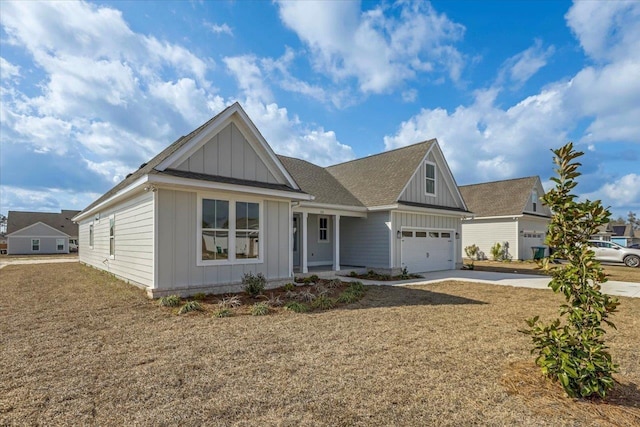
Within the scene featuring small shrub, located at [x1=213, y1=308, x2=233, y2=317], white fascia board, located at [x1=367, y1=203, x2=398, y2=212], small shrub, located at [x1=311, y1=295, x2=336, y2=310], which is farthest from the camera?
white fascia board, located at [x1=367, y1=203, x2=398, y2=212]

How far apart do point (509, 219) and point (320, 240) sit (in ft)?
51.1

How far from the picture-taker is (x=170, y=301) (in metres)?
7.70

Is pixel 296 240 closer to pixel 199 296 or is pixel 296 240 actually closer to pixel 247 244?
pixel 247 244

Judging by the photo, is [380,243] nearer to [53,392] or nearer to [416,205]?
[416,205]

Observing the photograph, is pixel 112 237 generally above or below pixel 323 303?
above

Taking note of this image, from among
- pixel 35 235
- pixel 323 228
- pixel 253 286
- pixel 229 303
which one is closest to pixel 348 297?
pixel 253 286

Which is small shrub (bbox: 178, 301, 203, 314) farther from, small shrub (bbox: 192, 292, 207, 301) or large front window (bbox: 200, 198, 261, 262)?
large front window (bbox: 200, 198, 261, 262)

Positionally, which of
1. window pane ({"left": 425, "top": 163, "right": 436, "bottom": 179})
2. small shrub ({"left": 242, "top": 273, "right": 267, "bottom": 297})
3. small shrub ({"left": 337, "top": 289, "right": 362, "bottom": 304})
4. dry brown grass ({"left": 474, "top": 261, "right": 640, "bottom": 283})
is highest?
window pane ({"left": 425, "top": 163, "right": 436, "bottom": 179})

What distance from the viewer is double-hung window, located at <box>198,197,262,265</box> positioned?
9016 mm

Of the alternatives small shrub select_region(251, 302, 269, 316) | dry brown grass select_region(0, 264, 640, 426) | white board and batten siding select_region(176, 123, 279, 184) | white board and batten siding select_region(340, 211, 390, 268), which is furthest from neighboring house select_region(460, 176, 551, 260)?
small shrub select_region(251, 302, 269, 316)

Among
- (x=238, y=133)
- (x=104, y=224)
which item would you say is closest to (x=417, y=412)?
(x=238, y=133)

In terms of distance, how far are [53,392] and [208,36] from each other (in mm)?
10946

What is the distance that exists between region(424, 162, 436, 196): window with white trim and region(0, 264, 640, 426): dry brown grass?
9.31 metres

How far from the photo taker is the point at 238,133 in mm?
9977
